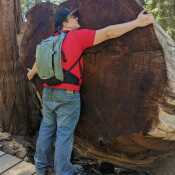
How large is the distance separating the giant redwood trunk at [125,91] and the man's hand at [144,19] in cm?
4

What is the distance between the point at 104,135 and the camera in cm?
286

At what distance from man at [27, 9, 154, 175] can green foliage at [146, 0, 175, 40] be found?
15.3 feet

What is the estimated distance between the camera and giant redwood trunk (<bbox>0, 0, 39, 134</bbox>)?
367cm

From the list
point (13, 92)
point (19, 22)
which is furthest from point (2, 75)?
point (19, 22)

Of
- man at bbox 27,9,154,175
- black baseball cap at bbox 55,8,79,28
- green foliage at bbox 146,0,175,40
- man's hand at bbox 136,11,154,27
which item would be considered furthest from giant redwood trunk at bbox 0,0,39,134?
green foliage at bbox 146,0,175,40

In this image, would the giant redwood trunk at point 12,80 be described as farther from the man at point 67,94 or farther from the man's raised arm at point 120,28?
the man's raised arm at point 120,28

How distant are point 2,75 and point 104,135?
60.4 inches

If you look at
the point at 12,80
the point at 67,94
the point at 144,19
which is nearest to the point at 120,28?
the point at 144,19

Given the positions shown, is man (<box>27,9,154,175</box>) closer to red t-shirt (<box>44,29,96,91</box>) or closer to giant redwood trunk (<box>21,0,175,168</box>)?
red t-shirt (<box>44,29,96,91</box>)

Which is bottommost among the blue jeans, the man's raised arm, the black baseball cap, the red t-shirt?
the blue jeans

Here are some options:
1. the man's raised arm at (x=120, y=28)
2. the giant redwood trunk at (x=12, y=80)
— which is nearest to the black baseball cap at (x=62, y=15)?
the man's raised arm at (x=120, y=28)

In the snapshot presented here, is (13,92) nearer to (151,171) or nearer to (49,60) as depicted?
(49,60)

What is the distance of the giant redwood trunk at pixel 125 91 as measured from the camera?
242 cm

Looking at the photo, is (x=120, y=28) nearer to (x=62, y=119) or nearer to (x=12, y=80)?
(x=62, y=119)
